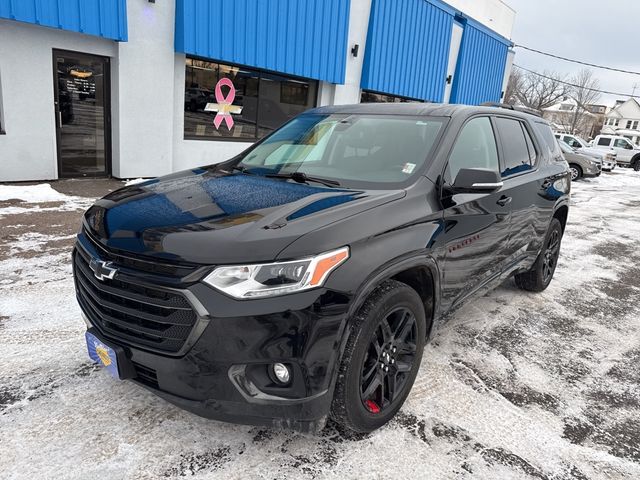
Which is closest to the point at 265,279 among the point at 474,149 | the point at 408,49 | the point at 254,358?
the point at 254,358

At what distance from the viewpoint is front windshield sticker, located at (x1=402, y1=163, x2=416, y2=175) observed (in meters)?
2.94

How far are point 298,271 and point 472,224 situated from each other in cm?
160

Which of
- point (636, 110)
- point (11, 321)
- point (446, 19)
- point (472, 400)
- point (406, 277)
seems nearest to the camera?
point (406, 277)

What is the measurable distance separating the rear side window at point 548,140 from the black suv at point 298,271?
5.52 ft

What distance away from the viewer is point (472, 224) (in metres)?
3.19

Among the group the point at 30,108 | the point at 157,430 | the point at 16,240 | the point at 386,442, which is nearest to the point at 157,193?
the point at 157,430

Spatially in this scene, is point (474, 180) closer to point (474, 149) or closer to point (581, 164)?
point (474, 149)

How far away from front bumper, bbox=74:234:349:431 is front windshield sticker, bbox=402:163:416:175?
1.16 meters

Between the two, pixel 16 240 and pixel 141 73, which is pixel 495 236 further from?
pixel 141 73

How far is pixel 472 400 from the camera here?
9.78 ft

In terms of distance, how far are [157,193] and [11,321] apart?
5.74 feet

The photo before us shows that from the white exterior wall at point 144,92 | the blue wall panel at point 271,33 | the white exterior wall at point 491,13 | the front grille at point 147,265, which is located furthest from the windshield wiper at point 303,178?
the white exterior wall at point 491,13

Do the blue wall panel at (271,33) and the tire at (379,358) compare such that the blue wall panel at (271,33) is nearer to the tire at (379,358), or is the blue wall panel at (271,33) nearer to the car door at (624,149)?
the tire at (379,358)

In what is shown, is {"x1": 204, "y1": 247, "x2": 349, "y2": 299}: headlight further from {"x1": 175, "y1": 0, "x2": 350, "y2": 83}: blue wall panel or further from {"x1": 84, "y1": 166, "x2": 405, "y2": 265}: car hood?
{"x1": 175, "y1": 0, "x2": 350, "y2": 83}: blue wall panel
